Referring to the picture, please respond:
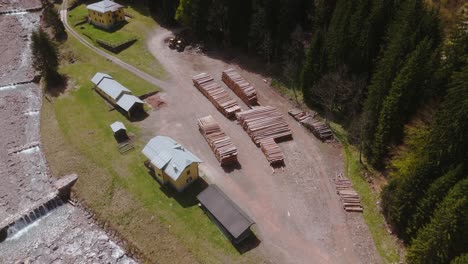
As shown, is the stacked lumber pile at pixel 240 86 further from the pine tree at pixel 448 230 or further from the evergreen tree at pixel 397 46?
the pine tree at pixel 448 230

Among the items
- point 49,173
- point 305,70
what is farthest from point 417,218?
point 49,173

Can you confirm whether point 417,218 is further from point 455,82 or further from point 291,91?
point 291,91

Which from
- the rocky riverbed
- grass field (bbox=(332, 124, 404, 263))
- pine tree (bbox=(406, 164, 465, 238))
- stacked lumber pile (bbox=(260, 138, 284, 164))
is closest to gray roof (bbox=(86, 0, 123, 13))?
the rocky riverbed

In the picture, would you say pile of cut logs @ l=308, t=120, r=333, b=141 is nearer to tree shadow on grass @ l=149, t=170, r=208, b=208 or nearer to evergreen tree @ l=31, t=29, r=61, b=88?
tree shadow on grass @ l=149, t=170, r=208, b=208

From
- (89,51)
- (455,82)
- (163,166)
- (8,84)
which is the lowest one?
(8,84)

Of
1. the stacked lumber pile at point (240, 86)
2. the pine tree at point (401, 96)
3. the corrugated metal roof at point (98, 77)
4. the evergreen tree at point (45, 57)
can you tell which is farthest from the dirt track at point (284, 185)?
the evergreen tree at point (45, 57)
